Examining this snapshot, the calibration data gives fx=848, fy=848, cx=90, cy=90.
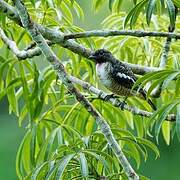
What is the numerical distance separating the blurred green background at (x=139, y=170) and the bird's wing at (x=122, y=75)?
2.48m

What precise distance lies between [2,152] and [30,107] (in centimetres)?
316

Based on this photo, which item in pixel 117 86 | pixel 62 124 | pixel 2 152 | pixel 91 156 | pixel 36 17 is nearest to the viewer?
pixel 91 156

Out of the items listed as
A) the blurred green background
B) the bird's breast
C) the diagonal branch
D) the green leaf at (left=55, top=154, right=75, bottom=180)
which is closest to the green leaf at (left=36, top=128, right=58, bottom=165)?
the diagonal branch

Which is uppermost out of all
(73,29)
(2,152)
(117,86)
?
(73,29)

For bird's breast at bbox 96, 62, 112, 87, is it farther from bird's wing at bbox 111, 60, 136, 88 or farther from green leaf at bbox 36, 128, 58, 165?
green leaf at bbox 36, 128, 58, 165

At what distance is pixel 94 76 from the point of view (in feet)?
8.18

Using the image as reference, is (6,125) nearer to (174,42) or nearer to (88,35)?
(174,42)

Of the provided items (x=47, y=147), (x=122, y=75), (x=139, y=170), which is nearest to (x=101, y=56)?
(x=122, y=75)

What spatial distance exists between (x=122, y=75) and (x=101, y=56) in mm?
129

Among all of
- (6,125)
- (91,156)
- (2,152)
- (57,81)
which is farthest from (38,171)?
(6,125)

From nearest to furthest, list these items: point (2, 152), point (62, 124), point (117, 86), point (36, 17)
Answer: point (62, 124), point (36, 17), point (117, 86), point (2, 152)

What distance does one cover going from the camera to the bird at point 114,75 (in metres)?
2.48

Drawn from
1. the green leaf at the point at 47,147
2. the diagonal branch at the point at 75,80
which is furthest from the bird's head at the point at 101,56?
the green leaf at the point at 47,147

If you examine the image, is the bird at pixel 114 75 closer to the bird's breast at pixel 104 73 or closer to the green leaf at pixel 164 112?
the bird's breast at pixel 104 73
